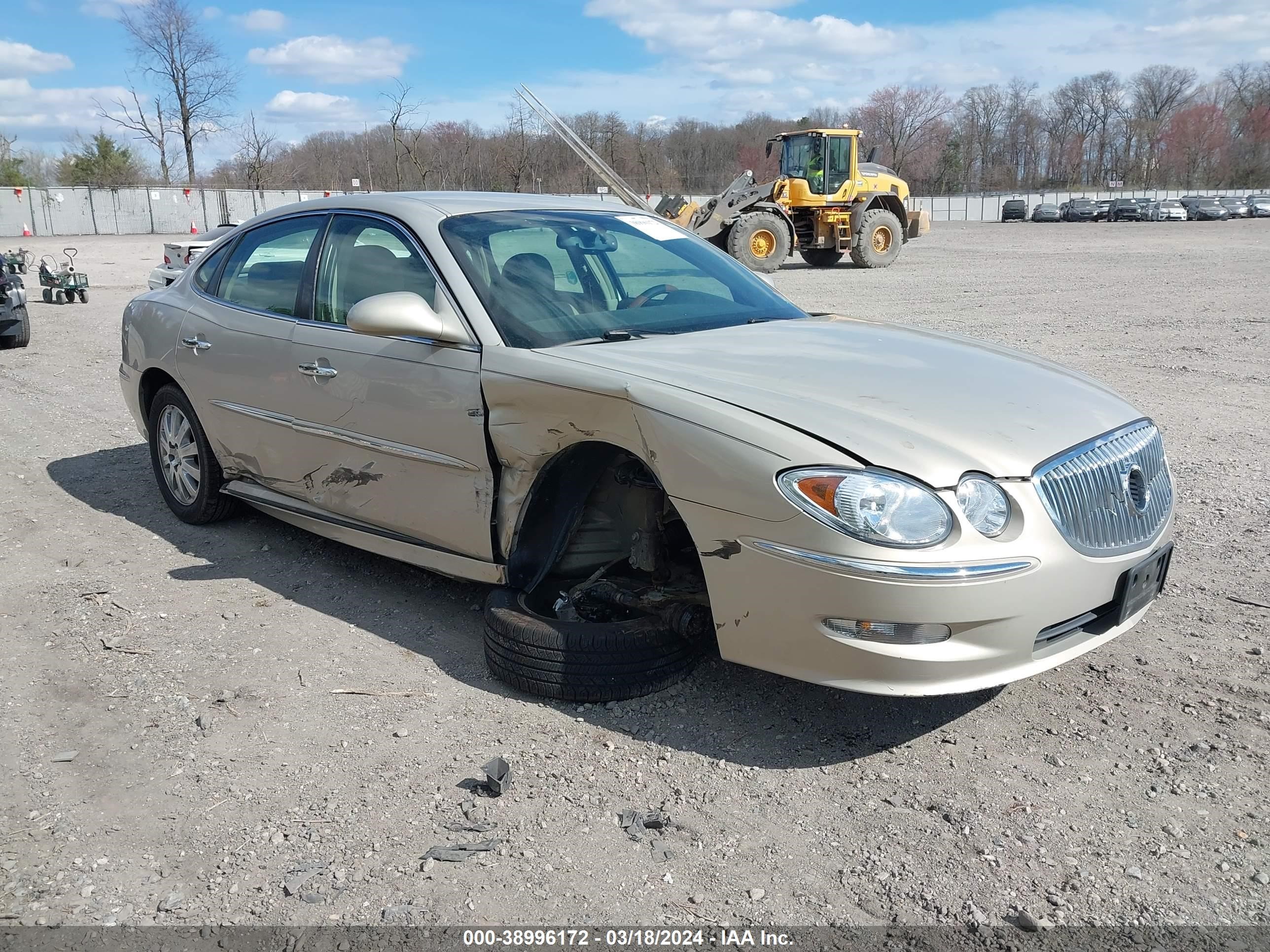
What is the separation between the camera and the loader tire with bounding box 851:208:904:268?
1008 inches

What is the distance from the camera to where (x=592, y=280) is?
407 cm

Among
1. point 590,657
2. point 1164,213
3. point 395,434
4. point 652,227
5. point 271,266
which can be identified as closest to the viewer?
point 590,657

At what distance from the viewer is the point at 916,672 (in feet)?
9.23

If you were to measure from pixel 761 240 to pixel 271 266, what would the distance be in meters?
20.5

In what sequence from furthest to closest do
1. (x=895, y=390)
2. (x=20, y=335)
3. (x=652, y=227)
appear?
(x=20, y=335) → (x=652, y=227) → (x=895, y=390)

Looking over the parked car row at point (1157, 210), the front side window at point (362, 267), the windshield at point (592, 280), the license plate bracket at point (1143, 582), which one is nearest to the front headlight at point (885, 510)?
the license plate bracket at point (1143, 582)

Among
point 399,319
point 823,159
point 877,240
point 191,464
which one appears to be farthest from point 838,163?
point 399,319

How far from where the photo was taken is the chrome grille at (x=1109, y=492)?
2906 mm

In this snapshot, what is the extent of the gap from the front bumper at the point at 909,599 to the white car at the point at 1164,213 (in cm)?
5948

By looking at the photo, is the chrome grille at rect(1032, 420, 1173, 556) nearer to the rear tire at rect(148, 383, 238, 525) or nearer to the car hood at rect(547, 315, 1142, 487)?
the car hood at rect(547, 315, 1142, 487)

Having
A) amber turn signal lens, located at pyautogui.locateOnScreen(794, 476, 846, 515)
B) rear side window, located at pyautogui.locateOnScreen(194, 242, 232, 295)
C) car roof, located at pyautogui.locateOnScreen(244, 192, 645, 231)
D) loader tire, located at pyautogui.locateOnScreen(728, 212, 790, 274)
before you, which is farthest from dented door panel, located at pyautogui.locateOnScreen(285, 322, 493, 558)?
loader tire, located at pyautogui.locateOnScreen(728, 212, 790, 274)

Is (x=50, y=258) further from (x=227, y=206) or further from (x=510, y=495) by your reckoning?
(x=227, y=206)

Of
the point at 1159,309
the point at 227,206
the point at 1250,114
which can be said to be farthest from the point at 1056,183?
the point at 1159,309

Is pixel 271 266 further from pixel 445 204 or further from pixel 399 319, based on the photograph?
pixel 399 319
